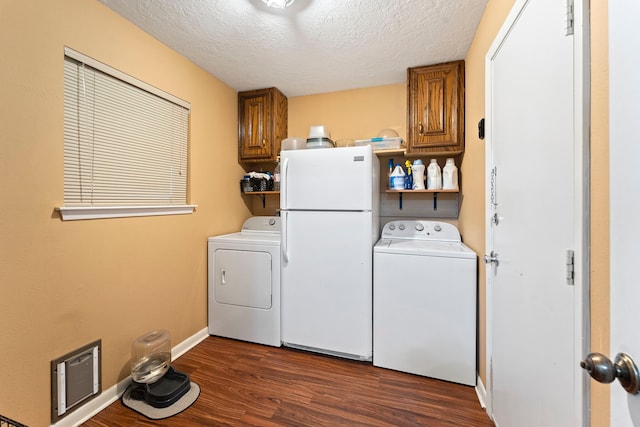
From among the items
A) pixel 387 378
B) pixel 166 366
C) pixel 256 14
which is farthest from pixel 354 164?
pixel 166 366

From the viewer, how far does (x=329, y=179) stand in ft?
6.81

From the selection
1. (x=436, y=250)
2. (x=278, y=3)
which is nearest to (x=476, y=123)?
(x=436, y=250)

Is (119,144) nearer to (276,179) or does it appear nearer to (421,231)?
(276,179)

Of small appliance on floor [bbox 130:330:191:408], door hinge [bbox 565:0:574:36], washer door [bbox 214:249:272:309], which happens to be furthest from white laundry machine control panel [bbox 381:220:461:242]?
small appliance on floor [bbox 130:330:191:408]

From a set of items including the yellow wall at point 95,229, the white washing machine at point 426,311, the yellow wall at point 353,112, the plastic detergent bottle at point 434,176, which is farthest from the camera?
the yellow wall at point 353,112

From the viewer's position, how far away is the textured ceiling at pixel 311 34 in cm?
160

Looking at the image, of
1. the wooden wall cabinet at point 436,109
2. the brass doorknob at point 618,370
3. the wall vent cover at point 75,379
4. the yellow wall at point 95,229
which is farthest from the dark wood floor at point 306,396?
the wooden wall cabinet at point 436,109

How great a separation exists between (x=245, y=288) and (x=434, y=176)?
6.51ft

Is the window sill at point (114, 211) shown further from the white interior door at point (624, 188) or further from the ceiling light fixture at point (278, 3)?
the white interior door at point (624, 188)

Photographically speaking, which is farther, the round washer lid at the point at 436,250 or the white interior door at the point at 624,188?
the round washer lid at the point at 436,250

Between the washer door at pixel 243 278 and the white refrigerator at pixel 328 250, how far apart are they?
7.0 inches

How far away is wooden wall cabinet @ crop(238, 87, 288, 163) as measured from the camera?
2.70 meters

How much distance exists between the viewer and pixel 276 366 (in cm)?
198

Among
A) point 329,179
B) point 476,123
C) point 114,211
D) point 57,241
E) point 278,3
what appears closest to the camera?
point 57,241
